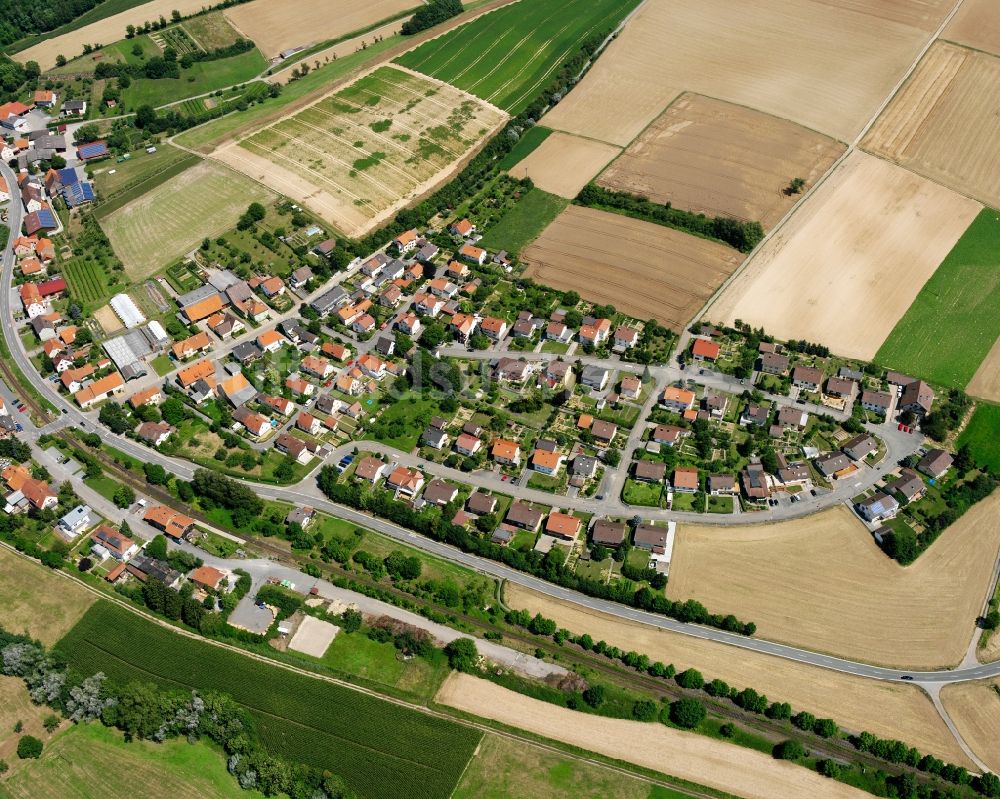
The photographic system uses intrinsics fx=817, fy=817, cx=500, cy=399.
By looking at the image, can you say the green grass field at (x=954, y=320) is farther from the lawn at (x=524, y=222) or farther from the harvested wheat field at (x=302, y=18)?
the harvested wheat field at (x=302, y=18)

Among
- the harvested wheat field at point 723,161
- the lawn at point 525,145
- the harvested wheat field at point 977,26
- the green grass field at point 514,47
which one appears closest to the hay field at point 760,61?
the lawn at point 525,145

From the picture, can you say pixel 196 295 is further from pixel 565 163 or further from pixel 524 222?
pixel 565 163

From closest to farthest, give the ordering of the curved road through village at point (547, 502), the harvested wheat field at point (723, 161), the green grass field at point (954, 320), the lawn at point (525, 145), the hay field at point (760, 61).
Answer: the curved road through village at point (547, 502), the green grass field at point (954, 320), the harvested wheat field at point (723, 161), the lawn at point (525, 145), the hay field at point (760, 61)

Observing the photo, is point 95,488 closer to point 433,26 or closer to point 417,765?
point 417,765

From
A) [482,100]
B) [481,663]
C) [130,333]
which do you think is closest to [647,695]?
[481,663]

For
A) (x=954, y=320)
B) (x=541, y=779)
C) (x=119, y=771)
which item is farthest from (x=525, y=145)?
(x=119, y=771)

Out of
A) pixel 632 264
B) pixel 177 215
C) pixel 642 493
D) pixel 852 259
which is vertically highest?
pixel 177 215
